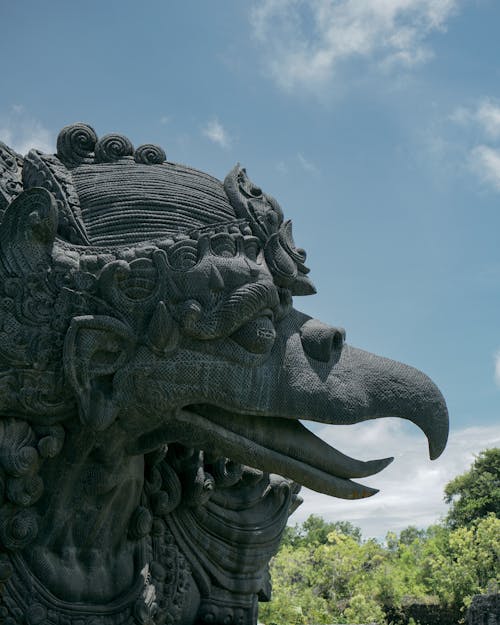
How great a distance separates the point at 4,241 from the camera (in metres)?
2.71

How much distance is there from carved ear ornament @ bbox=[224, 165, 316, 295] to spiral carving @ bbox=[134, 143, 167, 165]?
30cm

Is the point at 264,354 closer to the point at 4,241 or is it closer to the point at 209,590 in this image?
the point at 4,241

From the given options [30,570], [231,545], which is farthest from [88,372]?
[231,545]

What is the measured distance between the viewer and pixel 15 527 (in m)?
2.69

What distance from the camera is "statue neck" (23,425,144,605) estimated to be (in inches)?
109

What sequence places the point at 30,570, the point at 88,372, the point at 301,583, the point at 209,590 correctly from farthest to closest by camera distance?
the point at 301,583, the point at 209,590, the point at 30,570, the point at 88,372

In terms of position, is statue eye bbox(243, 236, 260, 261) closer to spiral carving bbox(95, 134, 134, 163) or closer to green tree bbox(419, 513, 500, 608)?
spiral carving bbox(95, 134, 134, 163)

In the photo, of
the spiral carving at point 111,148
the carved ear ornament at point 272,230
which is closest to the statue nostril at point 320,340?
the carved ear ornament at point 272,230

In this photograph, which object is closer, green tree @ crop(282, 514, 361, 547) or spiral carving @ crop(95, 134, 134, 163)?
spiral carving @ crop(95, 134, 134, 163)

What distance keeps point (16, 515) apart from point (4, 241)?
0.91 metres

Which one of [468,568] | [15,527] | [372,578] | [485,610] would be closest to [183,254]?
[15,527]

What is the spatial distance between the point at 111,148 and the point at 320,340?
1.12m

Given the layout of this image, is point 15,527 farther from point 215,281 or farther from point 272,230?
point 272,230

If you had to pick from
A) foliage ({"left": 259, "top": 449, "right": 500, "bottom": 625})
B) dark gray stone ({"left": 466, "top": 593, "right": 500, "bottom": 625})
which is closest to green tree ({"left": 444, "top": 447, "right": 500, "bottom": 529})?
foliage ({"left": 259, "top": 449, "right": 500, "bottom": 625})
